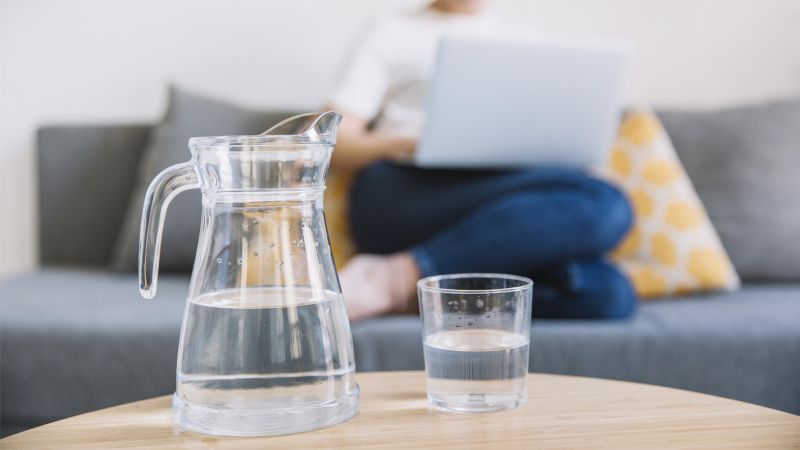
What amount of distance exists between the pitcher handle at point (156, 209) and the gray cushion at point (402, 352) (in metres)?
0.76

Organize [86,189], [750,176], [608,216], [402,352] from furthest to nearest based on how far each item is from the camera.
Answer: [86,189], [750,176], [608,216], [402,352]

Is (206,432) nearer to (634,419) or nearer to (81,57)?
(634,419)

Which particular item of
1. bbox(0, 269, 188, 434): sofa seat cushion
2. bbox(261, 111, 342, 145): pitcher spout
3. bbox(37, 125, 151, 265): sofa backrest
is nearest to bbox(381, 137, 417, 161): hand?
bbox(0, 269, 188, 434): sofa seat cushion

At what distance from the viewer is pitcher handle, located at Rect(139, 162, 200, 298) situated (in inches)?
23.9

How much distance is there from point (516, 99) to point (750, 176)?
683mm

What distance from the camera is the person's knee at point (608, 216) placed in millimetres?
1443

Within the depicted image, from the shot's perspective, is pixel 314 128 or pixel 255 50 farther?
pixel 255 50

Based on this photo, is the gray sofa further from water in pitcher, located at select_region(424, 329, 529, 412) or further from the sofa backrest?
water in pitcher, located at select_region(424, 329, 529, 412)

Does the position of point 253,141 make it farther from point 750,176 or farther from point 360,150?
point 750,176

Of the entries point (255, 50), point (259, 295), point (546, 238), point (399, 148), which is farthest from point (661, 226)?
point (259, 295)

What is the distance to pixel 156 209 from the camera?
61cm

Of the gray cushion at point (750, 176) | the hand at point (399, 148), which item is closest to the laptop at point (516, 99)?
the hand at point (399, 148)

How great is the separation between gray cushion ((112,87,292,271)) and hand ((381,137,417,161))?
1.20 ft

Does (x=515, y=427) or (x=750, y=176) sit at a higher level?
(x=750, y=176)
